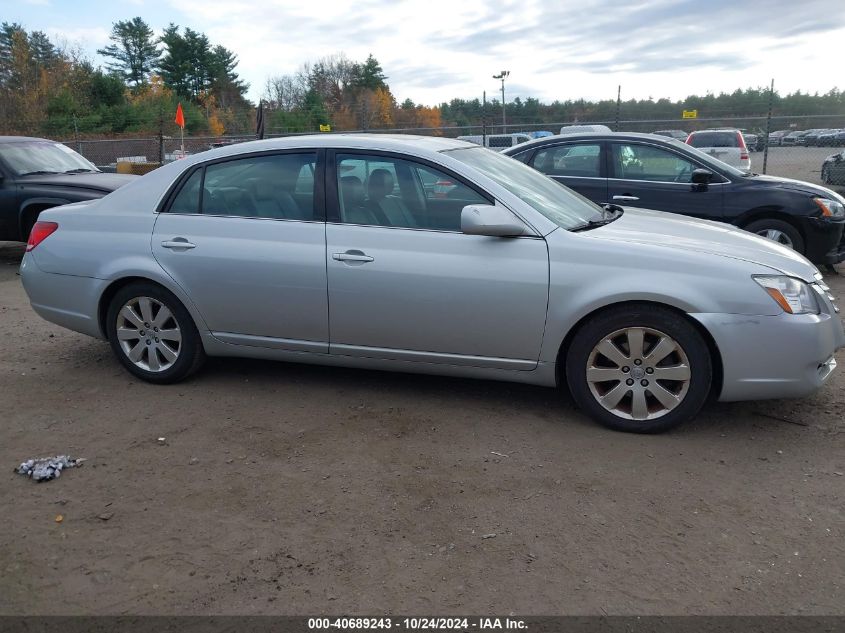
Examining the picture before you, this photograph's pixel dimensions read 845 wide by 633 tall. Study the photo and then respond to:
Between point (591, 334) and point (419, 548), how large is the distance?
5.23 ft

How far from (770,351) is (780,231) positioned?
4.62 meters

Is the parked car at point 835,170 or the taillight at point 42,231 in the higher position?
the parked car at point 835,170

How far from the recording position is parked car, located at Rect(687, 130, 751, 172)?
18.2m

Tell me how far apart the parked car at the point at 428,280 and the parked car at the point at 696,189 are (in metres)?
Result: 3.24

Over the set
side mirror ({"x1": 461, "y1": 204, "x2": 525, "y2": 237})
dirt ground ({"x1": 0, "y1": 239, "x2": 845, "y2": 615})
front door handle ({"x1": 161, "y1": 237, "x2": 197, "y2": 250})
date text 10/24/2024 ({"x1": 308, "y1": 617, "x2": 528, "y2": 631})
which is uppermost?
side mirror ({"x1": 461, "y1": 204, "x2": 525, "y2": 237})

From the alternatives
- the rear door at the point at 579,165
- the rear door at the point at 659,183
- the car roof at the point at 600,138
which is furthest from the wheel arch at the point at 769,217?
the rear door at the point at 579,165

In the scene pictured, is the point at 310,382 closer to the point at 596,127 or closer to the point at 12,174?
the point at 12,174

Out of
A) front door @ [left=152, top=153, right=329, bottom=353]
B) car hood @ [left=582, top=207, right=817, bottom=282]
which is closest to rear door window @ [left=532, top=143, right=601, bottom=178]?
car hood @ [left=582, top=207, right=817, bottom=282]

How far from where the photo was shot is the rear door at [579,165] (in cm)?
805

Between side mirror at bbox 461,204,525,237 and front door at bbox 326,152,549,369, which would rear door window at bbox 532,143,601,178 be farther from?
side mirror at bbox 461,204,525,237

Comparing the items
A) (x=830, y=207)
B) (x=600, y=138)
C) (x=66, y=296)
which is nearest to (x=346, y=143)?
(x=66, y=296)

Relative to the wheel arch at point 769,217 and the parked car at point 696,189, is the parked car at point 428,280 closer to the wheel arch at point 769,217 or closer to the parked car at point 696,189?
the parked car at point 696,189

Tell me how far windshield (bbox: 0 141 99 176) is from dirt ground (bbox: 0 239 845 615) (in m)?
6.00

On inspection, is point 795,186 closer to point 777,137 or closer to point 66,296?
point 66,296
